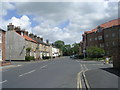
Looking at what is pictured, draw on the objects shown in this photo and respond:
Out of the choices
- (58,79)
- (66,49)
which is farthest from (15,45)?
(66,49)

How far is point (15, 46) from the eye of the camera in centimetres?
4988

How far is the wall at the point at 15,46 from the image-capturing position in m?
48.9

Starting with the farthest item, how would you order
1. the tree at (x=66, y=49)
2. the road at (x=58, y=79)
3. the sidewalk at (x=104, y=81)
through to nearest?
the tree at (x=66, y=49) < the road at (x=58, y=79) < the sidewalk at (x=104, y=81)

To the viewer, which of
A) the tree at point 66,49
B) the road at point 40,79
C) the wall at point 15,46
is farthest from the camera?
the tree at point 66,49

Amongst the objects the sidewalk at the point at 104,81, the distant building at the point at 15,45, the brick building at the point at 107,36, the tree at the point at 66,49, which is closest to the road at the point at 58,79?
the sidewalk at the point at 104,81

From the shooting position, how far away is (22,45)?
49.1 metres

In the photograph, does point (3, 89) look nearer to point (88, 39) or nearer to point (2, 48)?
point (2, 48)

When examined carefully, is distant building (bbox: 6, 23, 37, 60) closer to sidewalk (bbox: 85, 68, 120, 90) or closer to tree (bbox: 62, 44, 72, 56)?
sidewalk (bbox: 85, 68, 120, 90)

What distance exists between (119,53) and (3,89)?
13.1 meters

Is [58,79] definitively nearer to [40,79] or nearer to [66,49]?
[40,79]

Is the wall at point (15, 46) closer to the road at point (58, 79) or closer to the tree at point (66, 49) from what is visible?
the road at point (58, 79)

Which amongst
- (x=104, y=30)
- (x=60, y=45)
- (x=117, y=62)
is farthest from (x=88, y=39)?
(x=60, y=45)

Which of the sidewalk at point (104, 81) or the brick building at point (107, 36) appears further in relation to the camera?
the brick building at point (107, 36)

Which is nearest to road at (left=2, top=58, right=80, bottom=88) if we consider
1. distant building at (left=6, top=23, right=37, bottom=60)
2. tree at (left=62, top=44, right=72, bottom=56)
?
distant building at (left=6, top=23, right=37, bottom=60)
